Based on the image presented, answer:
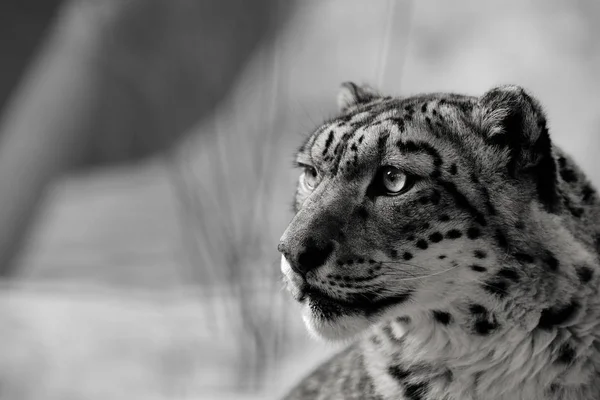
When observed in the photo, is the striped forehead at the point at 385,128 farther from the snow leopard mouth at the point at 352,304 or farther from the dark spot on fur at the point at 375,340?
the dark spot on fur at the point at 375,340

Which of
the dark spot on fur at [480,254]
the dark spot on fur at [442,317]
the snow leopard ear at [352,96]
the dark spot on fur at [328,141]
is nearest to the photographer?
the dark spot on fur at [480,254]

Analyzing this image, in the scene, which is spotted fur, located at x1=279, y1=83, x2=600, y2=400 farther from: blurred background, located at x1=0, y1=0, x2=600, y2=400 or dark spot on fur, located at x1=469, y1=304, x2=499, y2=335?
blurred background, located at x1=0, y1=0, x2=600, y2=400

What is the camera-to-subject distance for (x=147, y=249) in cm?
1142

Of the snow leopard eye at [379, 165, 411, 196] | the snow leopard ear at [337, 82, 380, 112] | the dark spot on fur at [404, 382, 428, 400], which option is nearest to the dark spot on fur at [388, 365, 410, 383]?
the dark spot on fur at [404, 382, 428, 400]

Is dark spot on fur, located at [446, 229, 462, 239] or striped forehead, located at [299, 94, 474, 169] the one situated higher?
striped forehead, located at [299, 94, 474, 169]

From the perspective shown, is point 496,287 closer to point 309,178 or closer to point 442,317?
point 442,317

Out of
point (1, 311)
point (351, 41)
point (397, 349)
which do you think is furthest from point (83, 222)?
point (397, 349)

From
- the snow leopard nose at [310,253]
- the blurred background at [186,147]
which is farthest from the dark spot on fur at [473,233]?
the blurred background at [186,147]

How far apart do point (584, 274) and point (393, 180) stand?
28.9 inches

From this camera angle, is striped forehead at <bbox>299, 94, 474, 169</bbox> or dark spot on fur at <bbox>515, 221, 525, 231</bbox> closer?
dark spot on fur at <bbox>515, 221, 525, 231</bbox>

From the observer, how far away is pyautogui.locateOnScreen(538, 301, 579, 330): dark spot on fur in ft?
9.43

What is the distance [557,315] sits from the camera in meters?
2.88

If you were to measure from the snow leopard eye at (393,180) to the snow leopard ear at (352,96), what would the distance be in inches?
33.8

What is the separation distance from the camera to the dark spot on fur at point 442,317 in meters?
2.98
